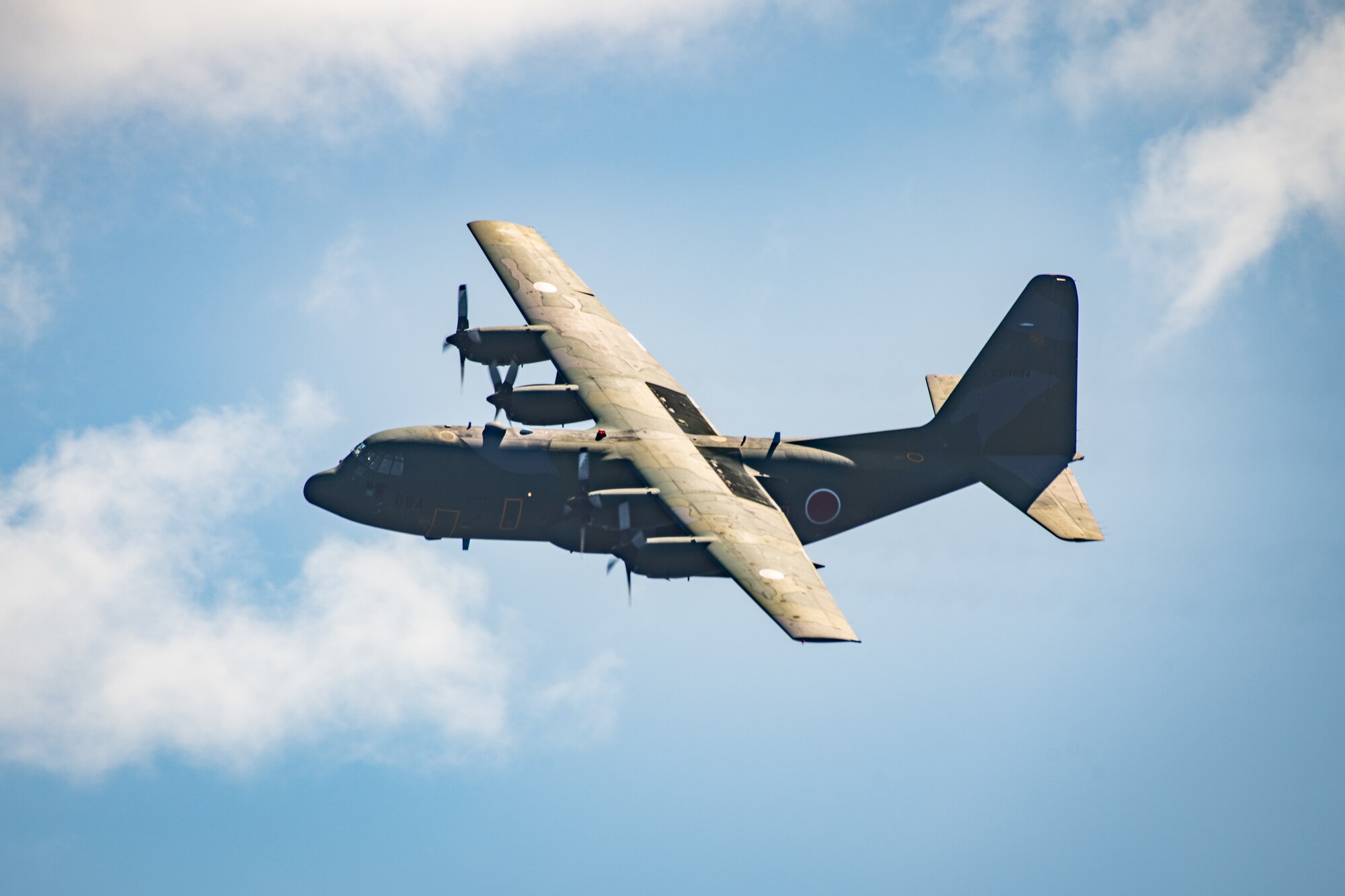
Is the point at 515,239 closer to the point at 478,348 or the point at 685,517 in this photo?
the point at 478,348

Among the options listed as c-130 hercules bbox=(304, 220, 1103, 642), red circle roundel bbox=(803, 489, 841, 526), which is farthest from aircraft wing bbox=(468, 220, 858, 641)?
red circle roundel bbox=(803, 489, 841, 526)

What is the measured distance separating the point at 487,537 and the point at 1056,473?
60.2ft

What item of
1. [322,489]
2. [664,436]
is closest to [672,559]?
[664,436]

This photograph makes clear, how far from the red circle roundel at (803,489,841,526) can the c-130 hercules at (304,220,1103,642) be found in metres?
0.05

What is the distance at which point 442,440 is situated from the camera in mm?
51750

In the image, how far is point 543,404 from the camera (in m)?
55.1

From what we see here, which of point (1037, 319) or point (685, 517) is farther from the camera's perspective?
point (1037, 319)

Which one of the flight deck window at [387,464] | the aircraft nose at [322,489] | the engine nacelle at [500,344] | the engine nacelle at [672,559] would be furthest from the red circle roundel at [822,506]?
the aircraft nose at [322,489]

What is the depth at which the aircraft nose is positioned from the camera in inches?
2076

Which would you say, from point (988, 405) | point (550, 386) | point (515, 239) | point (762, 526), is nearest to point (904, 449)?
point (988, 405)

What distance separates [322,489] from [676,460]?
11.2 m

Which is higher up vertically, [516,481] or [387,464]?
[387,464]

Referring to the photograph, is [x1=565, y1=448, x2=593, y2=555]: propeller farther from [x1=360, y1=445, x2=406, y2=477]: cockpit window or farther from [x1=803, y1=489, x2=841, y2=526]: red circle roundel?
[x1=803, y1=489, x2=841, y2=526]: red circle roundel

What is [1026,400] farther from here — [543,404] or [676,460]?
[543,404]
